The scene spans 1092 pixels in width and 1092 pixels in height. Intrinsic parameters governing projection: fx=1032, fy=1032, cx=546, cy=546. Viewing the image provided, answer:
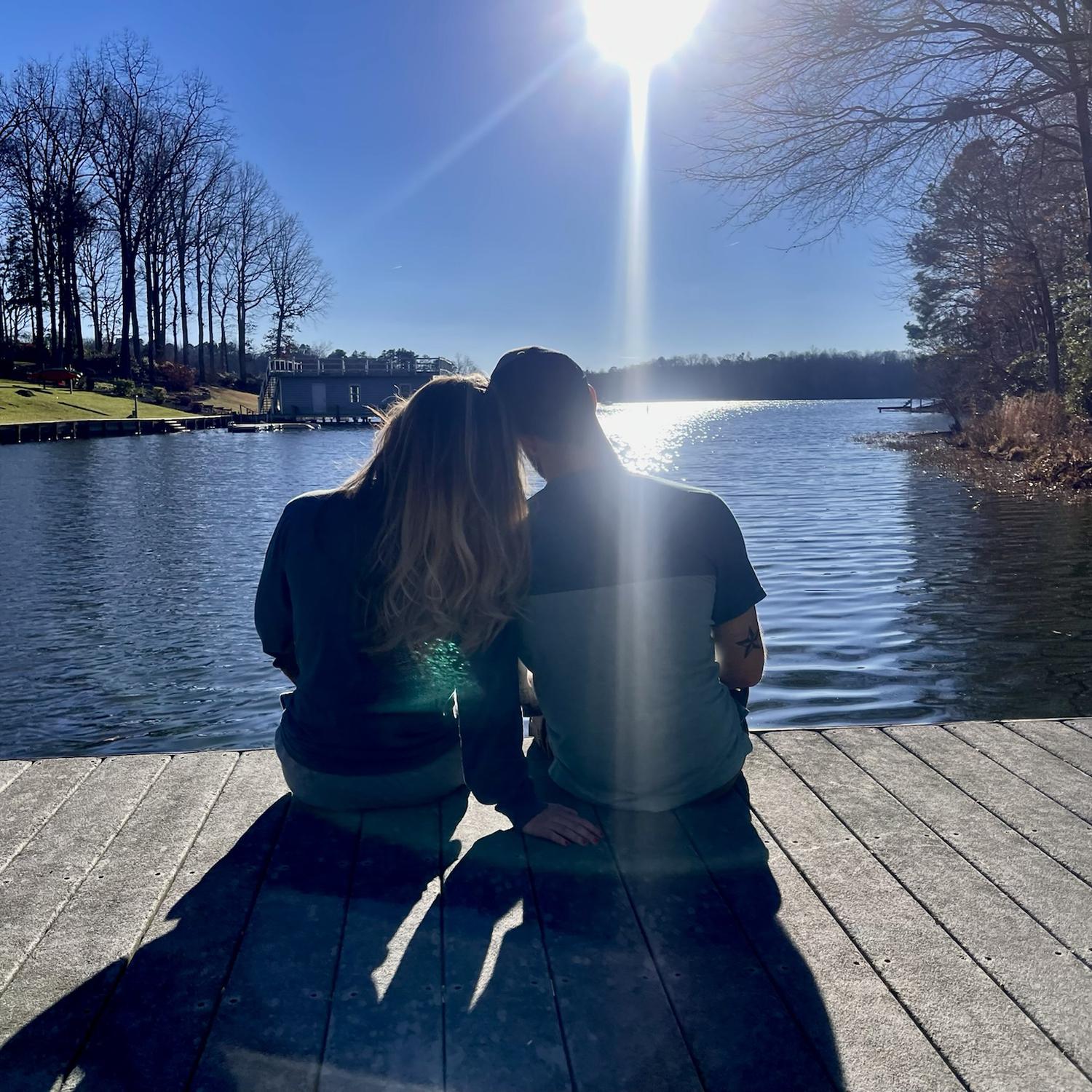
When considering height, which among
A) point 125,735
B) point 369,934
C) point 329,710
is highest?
point 329,710

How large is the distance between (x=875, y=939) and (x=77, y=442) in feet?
110

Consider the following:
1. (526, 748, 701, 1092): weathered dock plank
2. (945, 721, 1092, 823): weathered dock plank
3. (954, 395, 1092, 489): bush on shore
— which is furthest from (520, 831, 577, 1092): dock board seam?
(954, 395, 1092, 489): bush on shore

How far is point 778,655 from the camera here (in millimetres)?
6906

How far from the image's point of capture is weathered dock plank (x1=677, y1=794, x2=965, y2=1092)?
1.77m

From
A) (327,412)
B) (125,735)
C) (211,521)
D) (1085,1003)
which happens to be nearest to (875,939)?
(1085,1003)

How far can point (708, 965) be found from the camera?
2090 mm

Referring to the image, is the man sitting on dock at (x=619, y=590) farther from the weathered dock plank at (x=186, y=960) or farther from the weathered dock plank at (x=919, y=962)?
the weathered dock plank at (x=186, y=960)

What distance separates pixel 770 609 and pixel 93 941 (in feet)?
21.8

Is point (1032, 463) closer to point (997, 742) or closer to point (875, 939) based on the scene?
point (997, 742)

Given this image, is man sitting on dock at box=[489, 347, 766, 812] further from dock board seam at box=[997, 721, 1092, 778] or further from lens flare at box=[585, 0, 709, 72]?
lens flare at box=[585, 0, 709, 72]

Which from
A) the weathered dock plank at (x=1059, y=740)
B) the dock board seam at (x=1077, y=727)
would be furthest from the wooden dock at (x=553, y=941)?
the dock board seam at (x=1077, y=727)

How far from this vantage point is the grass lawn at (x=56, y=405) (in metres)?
33.8

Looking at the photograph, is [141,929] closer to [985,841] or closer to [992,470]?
[985,841]

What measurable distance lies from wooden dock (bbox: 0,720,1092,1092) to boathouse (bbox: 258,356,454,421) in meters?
54.8
